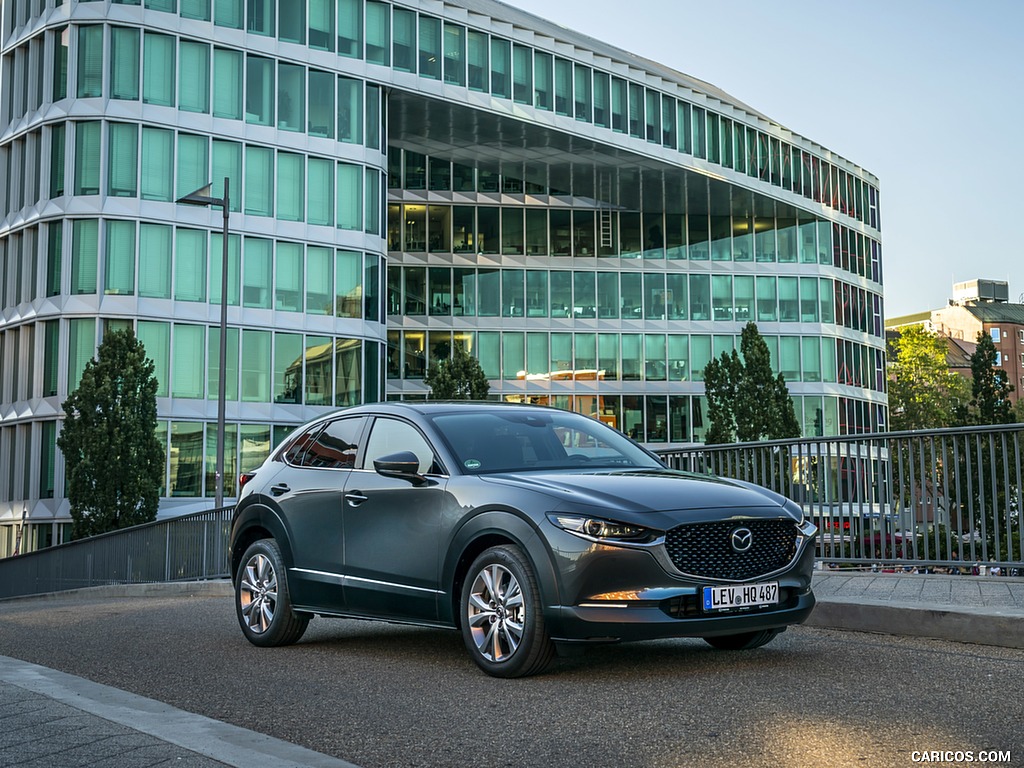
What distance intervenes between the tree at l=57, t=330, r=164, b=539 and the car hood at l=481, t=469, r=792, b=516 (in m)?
31.8

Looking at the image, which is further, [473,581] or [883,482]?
[883,482]

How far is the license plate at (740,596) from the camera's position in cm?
675

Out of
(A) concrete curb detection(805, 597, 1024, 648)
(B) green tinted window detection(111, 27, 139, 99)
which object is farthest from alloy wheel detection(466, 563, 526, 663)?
(B) green tinted window detection(111, 27, 139, 99)

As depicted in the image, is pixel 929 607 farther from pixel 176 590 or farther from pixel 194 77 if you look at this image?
pixel 194 77

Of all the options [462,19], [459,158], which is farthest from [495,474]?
[459,158]

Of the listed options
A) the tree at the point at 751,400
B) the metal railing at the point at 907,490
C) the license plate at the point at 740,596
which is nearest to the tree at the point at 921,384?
the tree at the point at 751,400

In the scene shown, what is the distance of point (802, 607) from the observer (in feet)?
23.4

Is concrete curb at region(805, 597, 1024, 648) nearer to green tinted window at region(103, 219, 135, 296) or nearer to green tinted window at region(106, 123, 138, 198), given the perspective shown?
green tinted window at region(103, 219, 135, 296)

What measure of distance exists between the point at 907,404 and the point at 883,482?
78.2 metres

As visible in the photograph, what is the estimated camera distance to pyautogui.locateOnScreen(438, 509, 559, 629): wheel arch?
22.1 ft

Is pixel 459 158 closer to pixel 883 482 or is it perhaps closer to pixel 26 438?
pixel 26 438

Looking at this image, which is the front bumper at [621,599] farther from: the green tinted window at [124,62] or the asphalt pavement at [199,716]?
the green tinted window at [124,62]

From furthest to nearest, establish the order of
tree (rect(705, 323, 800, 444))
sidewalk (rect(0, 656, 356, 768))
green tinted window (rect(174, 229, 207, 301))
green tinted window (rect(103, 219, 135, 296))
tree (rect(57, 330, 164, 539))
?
tree (rect(705, 323, 800, 444)), green tinted window (rect(174, 229, 207, 301)), green tinted window (rect(103, 219, 135, 296)), tree (rect(57, 330, 164, 539)), sidewalk (rect(0, 656, 356, 768))

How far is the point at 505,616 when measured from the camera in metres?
6.96
